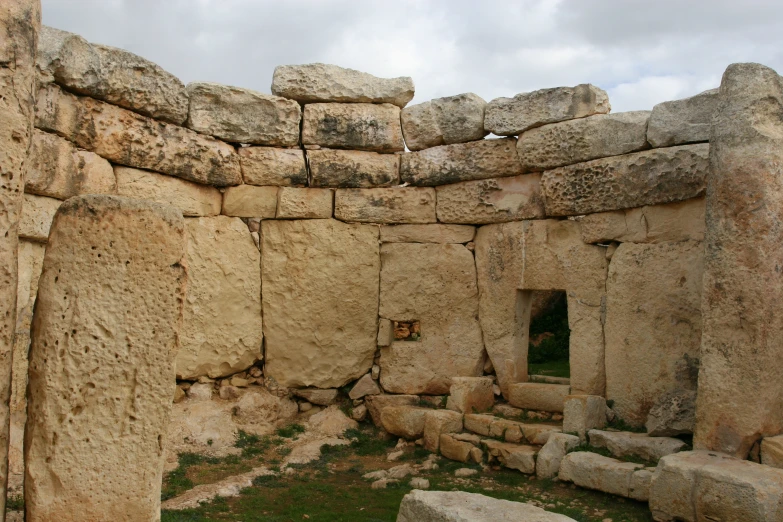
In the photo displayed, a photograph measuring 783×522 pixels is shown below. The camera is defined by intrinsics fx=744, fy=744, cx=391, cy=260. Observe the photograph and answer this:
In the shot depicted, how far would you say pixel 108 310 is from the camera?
3807mm

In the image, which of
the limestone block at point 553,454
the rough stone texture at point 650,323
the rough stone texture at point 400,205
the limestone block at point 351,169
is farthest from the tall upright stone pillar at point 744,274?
the limestone block at point 351,169

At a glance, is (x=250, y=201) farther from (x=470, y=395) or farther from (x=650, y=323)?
(x=650, y=323)

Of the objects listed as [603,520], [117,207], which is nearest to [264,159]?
[117,207]

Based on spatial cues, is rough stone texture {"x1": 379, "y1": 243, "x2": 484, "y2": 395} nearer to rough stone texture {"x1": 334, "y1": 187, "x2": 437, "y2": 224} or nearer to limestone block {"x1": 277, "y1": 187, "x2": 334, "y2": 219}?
A: rough stone texture {"x1": 334, "y1": 187, "x2": 437, "y2": 224}

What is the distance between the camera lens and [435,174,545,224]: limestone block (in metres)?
8.11

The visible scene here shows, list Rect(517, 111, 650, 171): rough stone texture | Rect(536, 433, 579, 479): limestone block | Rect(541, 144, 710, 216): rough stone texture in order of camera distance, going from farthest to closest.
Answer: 1. Rect(517, 111, 650, 171): rough stone texture
2. Rect(541, 144, 710, 216): rough stone texture
3. Rect(536, 433, 579, 479): limestone block

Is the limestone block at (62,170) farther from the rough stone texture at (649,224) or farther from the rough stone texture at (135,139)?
the rough stone texture at (649,224)

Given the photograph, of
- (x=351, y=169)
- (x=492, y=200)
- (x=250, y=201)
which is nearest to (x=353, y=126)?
(x=351, y=169)

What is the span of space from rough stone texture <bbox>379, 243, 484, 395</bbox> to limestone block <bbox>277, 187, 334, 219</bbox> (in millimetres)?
861

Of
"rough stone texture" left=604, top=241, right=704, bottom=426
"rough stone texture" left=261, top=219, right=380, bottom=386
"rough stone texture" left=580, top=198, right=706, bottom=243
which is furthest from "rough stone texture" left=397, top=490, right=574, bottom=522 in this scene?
"rough stone texture" left=261, top=219, right=380, bottom=386

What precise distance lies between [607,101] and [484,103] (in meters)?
1.34

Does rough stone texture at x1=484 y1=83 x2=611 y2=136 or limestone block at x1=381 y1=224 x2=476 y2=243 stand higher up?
rough stone texture at x1=484 y1=83 x2=611 y2=136

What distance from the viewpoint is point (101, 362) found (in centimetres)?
380

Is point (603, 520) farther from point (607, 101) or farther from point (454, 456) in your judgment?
point (607, 101)
